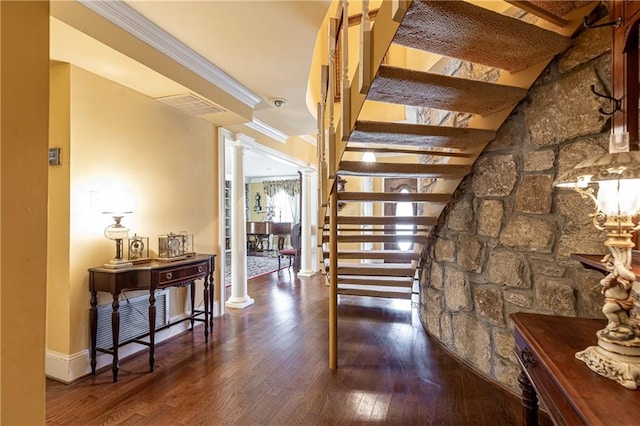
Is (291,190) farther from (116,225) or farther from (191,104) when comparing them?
(116,225)

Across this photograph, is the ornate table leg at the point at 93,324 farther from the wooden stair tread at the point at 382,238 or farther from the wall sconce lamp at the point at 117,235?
the wooden stair tread at the point at 382,238

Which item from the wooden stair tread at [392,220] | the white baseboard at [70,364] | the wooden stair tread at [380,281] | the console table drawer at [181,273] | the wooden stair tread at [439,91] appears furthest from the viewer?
the wooden stair tread at [380,281]

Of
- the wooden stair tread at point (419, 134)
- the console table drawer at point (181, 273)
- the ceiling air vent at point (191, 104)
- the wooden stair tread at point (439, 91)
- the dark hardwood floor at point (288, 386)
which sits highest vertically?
the ceiling air vent at point (191, 104)

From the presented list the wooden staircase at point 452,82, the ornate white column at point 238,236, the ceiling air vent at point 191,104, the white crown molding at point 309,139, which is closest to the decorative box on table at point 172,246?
the ornate white column at point 238,236

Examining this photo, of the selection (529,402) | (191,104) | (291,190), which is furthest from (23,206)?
(291,190)

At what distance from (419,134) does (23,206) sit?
6.08 feet

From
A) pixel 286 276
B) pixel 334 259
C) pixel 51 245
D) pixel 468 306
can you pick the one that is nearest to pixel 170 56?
pixel 51 245

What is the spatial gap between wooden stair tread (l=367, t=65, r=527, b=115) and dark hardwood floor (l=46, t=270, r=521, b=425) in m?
1.83

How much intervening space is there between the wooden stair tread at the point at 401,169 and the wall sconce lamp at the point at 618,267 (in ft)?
4.38

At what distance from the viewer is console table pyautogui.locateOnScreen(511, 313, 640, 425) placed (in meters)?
0.73

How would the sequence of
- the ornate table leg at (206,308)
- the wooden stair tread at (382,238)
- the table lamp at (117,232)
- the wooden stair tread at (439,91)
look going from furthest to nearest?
the wooden stair tread at (382,238) < the ornate table leg at (206,308) < the table lamp at (117,232) < the wooden stair tread at (439,91)

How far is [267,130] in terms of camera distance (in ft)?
14.2

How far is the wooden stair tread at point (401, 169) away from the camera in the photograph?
A: 2.28 meters

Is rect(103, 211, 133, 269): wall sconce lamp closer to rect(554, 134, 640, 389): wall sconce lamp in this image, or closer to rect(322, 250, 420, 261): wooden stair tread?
rect(322, 250, 420, 261): wooden stair tread
